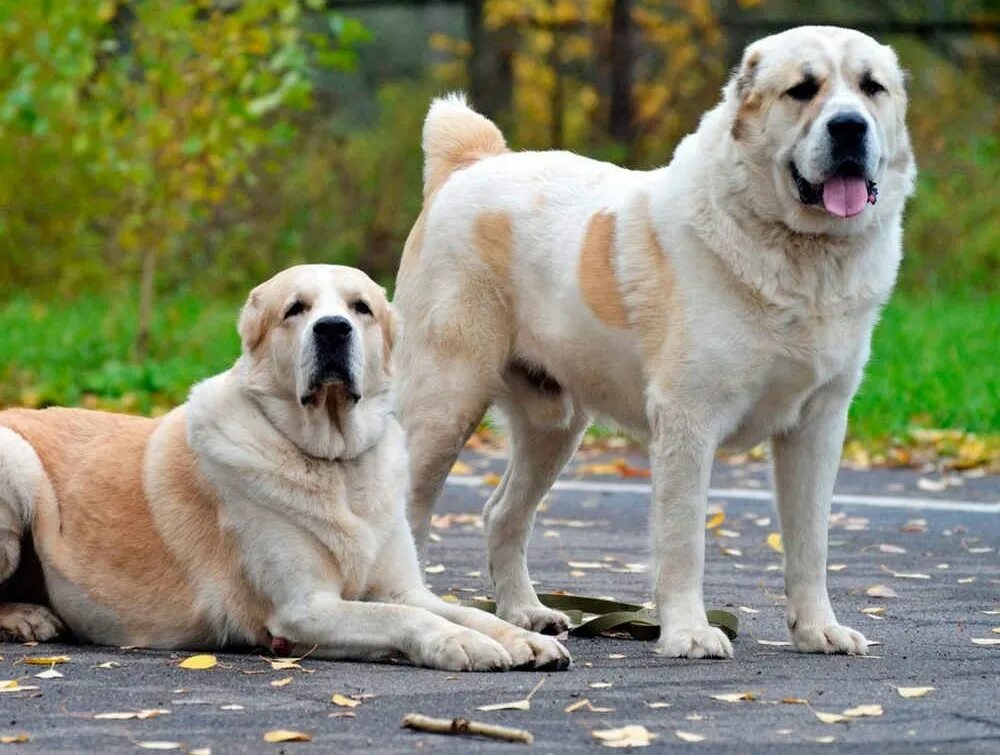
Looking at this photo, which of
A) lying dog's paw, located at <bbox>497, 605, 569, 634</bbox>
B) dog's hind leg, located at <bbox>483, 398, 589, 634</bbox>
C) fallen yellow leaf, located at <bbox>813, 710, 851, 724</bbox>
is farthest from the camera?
dog's hind leg, located at <bbox>483, 398, 589, 634</bbox>

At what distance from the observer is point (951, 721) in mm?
4402

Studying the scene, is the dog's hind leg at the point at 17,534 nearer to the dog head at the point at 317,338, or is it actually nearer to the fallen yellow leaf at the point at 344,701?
the dog head at the point at 317,338

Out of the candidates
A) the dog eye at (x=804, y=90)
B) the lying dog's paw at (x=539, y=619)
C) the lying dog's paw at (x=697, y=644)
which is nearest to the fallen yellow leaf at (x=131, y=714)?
the lying dog's paw at (x=697, y=644)

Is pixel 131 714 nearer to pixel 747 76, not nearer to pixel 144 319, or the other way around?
pixel 747 76

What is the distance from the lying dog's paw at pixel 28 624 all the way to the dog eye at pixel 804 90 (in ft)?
8.84

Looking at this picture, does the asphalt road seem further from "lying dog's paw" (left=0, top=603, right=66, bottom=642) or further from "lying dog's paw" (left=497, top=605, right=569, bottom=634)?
"lying dog's paw" (left=497, top=605, right=569, bottom=634)

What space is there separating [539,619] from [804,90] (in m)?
1.90

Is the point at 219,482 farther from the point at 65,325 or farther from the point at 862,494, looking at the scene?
the point at 65,325

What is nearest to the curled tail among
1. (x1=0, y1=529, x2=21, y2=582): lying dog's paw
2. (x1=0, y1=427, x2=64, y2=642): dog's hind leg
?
(x1=0, y1=427, x2=64, y2=642): dog's hind leg

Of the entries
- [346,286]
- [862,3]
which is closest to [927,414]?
[346,286]

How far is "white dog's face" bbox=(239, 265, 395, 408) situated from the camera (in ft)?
17.4

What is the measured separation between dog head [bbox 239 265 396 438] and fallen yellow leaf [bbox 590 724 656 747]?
1521 mm

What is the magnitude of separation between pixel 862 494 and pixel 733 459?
1.56 meters

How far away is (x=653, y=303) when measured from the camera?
18.4 feet
